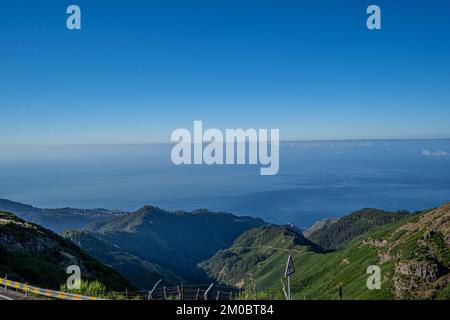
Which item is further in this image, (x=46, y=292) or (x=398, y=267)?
(x=398, y=267)

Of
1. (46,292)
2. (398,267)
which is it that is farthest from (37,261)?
(398,267)

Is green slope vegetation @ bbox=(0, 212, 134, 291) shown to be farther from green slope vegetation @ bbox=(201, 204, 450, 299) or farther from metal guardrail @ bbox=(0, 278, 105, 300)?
green slope vegetation @ bbox=(201, 204, 450, 299)

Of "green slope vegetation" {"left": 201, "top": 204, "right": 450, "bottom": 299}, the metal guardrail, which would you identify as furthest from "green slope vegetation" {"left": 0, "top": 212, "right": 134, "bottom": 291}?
"green slope vegetation" {"left": 201, "top": 204, "right": 450, "bottom": 299}

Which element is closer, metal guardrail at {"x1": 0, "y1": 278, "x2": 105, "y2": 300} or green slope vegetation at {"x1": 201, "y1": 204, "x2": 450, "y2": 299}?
metal guardrail at {"x1": 0, "y1": 278, "x2": 105, "y2": 300}

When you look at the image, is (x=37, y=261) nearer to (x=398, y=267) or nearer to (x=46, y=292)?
(x=46, y=292)

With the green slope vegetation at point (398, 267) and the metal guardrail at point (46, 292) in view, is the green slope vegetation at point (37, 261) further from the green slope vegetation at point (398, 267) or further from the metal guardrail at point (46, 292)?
the green slope vegetation at point (398, 267)

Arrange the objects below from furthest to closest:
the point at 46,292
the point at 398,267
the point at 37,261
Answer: the point at 398,267
the point at 37,261
the point at 46,292
